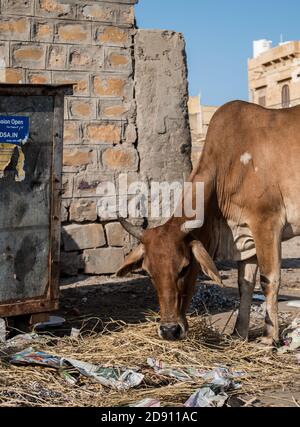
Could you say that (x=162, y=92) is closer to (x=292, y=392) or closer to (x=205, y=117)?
(x=292, y=392)

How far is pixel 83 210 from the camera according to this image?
761cm

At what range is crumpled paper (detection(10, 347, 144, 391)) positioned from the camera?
410cm

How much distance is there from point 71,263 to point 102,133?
143cm

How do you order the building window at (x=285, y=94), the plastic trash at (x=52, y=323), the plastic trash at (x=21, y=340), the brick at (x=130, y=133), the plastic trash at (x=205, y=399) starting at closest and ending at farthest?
the plastic trash at (x=205, y=399) < the plastic trash at (x=21, y=340) < the plastic trash at (x=52, y=323) < the brick at (x=130, y=133) < the building window at (x=285, y=94)

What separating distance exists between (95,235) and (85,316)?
1638 mm

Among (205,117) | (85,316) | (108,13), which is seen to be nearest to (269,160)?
(85,316)

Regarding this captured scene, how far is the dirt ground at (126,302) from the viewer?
19.8 feet

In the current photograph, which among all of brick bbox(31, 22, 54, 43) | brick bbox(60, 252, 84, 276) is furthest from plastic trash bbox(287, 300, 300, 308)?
brick bbox(31, 22, 54, 43)

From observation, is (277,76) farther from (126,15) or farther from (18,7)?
(18,7)

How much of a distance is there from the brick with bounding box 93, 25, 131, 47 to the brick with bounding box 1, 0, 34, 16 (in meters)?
0.72

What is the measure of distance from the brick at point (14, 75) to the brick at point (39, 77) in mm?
74

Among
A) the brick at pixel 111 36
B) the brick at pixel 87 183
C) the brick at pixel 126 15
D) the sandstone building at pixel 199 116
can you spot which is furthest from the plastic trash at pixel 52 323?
the sandstone building at pixel 199 116

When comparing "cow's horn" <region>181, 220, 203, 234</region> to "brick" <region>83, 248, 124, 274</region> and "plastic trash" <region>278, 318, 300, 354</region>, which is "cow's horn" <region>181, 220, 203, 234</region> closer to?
"plastic trash" <region>278, 318, 300, 354</region>

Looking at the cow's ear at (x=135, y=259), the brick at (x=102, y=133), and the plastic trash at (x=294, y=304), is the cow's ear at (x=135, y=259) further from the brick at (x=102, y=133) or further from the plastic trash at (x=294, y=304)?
the brick at (x=102, y=133)
